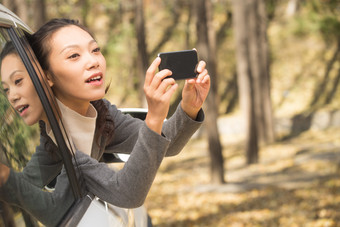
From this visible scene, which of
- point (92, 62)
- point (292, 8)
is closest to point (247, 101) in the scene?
point (92, 62)

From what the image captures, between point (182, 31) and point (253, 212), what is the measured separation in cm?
1992

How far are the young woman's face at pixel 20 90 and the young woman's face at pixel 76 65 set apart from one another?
0.45 ft

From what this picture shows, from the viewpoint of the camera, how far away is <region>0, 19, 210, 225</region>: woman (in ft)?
5.42

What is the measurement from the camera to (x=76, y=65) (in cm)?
177

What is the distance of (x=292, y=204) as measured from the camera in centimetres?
831

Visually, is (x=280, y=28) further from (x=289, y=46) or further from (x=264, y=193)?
(x=264, y=193)

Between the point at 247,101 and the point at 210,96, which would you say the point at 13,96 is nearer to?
the point at 210,96

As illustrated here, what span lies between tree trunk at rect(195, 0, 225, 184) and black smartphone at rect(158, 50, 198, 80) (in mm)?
7774

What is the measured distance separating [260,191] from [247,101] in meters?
3.29

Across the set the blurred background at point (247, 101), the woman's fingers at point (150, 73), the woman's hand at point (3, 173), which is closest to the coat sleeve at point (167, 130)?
the blurred background at point (247, 101)

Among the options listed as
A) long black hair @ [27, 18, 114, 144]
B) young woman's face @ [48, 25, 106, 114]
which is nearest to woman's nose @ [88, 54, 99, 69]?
young woman's face @ [48, 25, 106, 114]

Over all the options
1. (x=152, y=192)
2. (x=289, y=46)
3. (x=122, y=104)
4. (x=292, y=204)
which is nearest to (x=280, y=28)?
(x=289, y=46)

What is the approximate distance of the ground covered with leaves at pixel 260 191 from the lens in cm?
776

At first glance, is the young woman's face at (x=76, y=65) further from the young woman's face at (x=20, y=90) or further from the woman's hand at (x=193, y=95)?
the woman's hand at (x=193, y=95)
